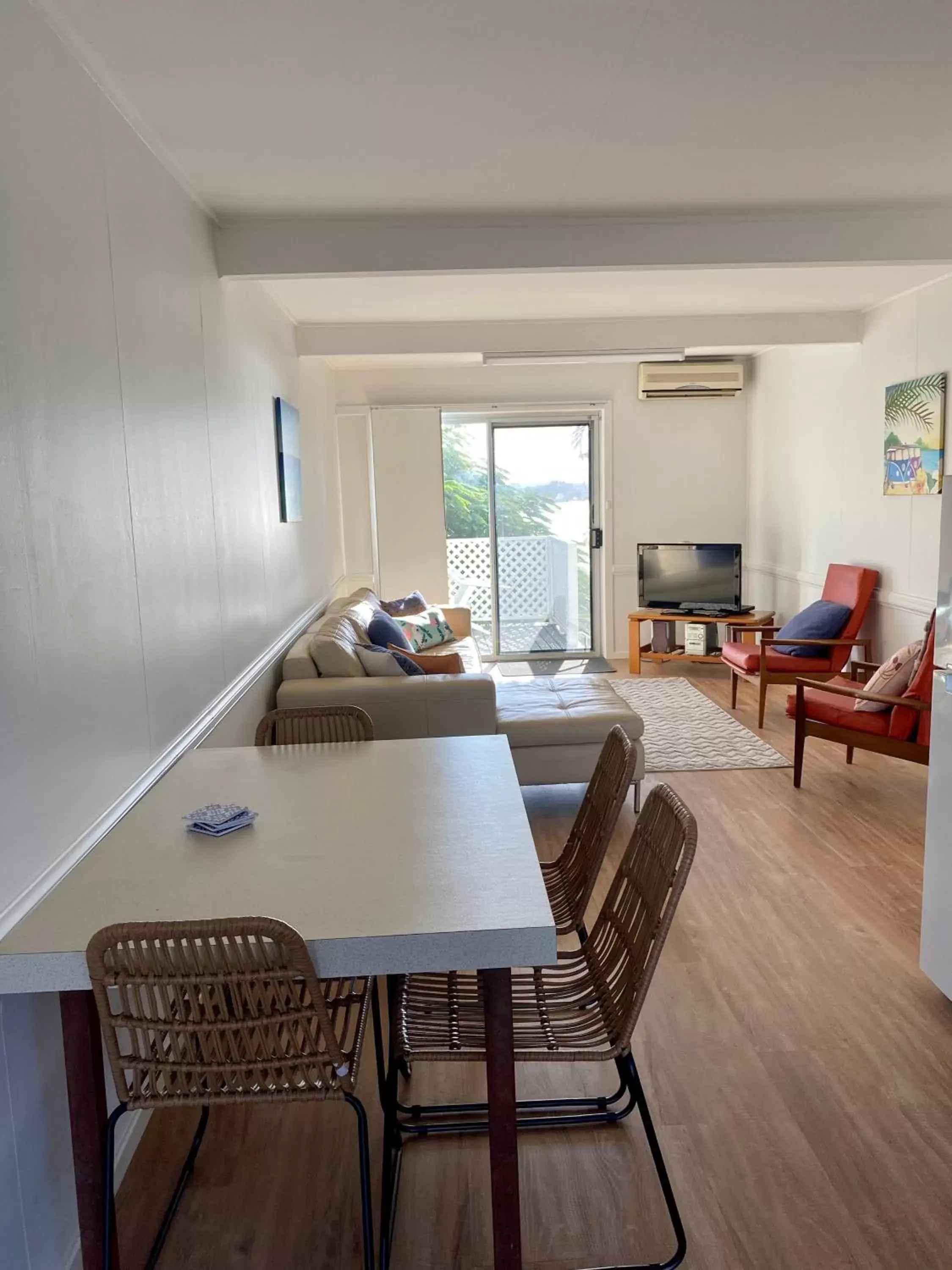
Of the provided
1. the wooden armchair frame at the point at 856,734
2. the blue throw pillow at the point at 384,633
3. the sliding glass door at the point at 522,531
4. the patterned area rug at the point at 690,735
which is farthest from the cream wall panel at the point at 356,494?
the wooden armchair frame at the point at 856,734

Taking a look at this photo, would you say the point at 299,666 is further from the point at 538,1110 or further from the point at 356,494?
the point at 356,494

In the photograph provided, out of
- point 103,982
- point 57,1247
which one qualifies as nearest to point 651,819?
point 103,982

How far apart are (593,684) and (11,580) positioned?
351cm

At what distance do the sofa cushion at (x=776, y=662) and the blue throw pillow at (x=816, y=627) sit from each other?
0.14 feet

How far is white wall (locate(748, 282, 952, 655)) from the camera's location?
5.07m

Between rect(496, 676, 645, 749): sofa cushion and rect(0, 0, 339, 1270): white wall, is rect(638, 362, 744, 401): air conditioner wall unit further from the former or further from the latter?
rect(0, 0, 339, 1270): white wall

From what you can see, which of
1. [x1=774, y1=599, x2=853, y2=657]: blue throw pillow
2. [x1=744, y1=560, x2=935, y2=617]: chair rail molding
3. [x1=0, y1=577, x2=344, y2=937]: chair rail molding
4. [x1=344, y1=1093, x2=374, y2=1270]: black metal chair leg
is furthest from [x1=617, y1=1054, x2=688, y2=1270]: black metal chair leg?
[x1=774, y1=599, x2=853, y2=657]: blue throw pillow

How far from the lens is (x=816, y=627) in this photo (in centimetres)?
564

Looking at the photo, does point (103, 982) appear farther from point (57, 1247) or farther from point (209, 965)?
point (57, 1247)

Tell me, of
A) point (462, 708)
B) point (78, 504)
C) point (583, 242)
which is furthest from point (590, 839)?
point (583, 242)

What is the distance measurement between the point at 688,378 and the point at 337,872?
641cm

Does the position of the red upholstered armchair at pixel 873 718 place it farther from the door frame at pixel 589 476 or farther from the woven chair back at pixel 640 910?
the door frame at pixel 589 476

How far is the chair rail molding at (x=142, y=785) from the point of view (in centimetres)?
167

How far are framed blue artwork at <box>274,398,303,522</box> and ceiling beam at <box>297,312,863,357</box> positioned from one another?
72 centimetres
